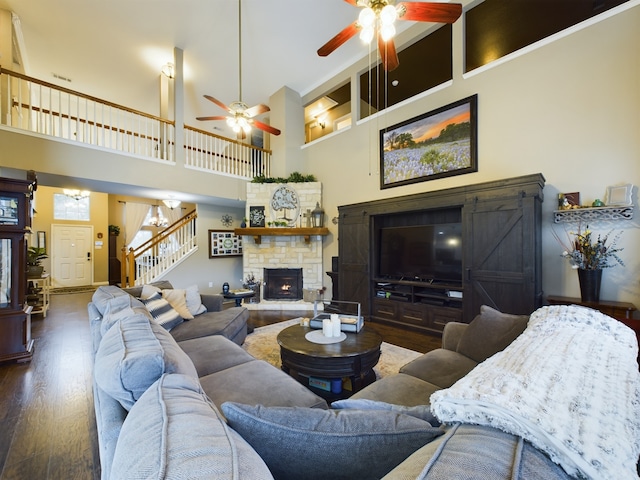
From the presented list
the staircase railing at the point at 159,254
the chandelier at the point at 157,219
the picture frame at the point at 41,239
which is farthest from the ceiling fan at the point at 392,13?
the picture frame at the point at 41,239

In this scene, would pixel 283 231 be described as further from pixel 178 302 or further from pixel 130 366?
pixel 130 366

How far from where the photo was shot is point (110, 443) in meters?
0.87

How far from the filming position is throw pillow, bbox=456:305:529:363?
1.87 m

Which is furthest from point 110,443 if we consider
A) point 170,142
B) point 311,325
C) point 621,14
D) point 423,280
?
point 170,142

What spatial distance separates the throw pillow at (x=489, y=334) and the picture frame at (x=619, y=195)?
2.15 metres

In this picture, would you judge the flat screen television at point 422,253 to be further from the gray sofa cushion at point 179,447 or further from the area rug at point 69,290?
the area rug at point 69,290

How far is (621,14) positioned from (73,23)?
7.84 metres

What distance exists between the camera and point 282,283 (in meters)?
6.22

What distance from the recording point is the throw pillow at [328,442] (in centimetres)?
72

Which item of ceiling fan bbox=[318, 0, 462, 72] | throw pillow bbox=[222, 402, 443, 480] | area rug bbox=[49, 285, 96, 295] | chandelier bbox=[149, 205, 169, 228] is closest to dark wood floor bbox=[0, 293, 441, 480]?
throw pillow bbox=[222, 402, 443, 480]

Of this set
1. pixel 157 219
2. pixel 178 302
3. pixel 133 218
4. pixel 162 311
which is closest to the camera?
pixel 162 311

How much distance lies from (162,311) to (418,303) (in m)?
3.51

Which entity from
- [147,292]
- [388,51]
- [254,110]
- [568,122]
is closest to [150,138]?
[254,110]

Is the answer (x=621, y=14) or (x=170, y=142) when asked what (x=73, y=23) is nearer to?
(x=170, y=142)
